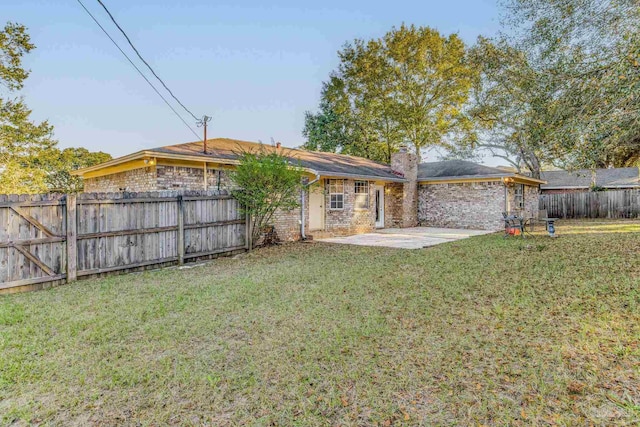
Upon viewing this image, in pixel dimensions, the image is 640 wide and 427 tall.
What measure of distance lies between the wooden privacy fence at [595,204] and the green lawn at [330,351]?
19195 millimetres

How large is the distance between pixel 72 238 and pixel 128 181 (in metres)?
5.28

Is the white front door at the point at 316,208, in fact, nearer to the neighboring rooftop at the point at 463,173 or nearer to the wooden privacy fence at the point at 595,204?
the neighboring rooftop at the point at 463,173

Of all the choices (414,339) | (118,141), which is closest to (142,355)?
(414,339)

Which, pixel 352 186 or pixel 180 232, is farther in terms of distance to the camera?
pixel 352 186

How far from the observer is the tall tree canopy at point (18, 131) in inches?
591

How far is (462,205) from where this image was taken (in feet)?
54.0

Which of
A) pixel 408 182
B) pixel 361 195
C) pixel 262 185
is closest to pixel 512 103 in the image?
pixel 361 195

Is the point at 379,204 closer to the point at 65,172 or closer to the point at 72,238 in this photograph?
the point at 72,238

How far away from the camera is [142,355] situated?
3393mm

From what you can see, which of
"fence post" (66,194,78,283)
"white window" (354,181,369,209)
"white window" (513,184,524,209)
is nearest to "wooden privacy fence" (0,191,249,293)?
"fence post" (66,194,78,283)

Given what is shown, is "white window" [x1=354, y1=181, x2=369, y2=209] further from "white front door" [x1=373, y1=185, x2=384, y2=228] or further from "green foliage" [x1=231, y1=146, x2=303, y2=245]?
"green foliage" [x1=231, y1=146, x2=303, y2=245]

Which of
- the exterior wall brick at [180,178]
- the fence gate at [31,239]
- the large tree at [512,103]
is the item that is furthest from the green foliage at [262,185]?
the large tree at [512,103]

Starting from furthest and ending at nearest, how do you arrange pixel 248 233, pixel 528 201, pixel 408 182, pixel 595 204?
pixel 595 204, pixel 528 201, pixel 408 182, pixel 248 233

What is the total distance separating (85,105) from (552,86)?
56.5 ft
